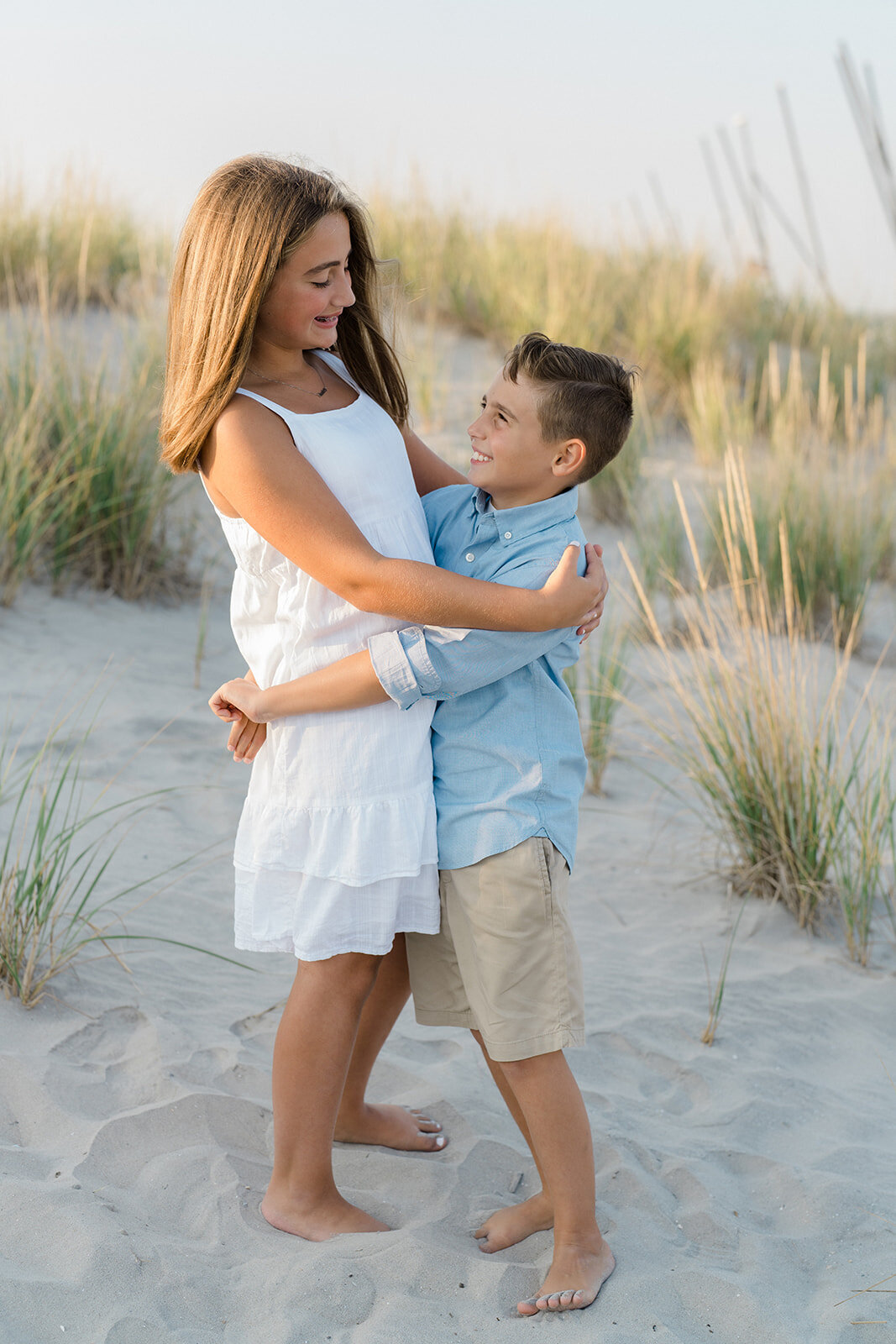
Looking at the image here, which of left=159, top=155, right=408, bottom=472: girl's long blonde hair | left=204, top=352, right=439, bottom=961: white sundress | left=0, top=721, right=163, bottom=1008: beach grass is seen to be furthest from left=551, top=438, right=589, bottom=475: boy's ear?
left=0, top=721, right=163, bottom=1008: beach grass

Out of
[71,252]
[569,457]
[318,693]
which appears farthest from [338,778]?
[71,252]

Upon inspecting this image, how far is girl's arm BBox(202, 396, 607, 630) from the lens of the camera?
160 centimetres

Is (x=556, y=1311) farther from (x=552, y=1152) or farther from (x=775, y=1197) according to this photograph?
(x=775, y=1197)

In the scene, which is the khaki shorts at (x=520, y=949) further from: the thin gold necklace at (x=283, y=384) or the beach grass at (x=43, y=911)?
the beach grass at (x=43, y=911)

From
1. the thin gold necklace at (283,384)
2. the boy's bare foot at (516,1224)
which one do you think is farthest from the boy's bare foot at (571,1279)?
the thin gold necklace at (283,384)

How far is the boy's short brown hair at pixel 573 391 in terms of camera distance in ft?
5.53

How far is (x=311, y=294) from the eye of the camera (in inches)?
66.7

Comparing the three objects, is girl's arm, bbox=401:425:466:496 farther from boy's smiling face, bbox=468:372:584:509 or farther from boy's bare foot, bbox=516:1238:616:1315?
boy's bare foot, bbox=516:1238:616:1315

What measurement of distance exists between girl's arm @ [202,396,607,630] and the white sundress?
0.06 meters

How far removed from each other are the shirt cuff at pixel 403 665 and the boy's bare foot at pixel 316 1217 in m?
0.86

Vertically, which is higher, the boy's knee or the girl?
the girl

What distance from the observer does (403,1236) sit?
1.84 meters

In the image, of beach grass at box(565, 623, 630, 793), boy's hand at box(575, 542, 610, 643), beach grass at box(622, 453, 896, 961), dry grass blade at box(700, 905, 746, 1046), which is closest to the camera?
boy's hand at box(575, 542, 610, 643)

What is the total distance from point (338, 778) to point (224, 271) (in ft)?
2.47
